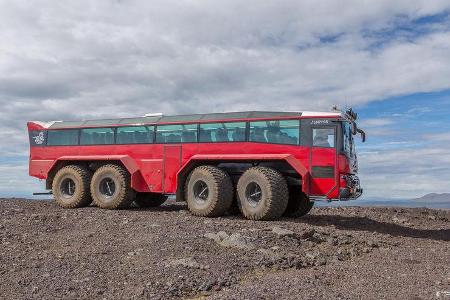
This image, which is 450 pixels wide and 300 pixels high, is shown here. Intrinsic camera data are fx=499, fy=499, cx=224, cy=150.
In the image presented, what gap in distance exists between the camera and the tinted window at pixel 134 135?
15000mm

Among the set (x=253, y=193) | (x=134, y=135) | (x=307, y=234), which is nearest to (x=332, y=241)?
(x=307, y=234)

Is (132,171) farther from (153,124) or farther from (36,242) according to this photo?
(36,242)

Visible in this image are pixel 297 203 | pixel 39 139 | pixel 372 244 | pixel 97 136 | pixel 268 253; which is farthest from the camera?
pixel 39 139

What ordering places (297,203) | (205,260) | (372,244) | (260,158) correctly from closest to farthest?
(205,260), (372,244), (260,158), (297,203)

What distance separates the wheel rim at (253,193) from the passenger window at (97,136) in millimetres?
5195

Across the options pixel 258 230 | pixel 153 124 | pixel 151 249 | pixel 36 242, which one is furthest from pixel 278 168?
pixel 36 242

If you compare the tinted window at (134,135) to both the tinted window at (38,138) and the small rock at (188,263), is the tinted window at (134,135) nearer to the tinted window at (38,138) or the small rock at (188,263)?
the tinted window at (38,138)

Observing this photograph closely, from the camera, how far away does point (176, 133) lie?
570 inches

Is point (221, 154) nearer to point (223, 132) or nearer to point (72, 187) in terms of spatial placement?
point (223, 132)

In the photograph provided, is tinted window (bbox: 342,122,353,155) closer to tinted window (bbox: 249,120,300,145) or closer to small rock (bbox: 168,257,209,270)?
tinted window (bbox: 249,120,300,145)

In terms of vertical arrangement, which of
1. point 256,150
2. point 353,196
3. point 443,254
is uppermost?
point 256,150

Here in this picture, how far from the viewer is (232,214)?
14469mm

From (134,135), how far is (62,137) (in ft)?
10.4

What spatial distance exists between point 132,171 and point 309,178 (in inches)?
214
